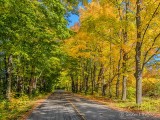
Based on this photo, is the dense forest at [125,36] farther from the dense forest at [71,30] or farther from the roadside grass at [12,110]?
the roadside grass at [12,110]

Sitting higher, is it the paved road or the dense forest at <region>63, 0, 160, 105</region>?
the dense forest at <region>63, 0, 160, 105</region>

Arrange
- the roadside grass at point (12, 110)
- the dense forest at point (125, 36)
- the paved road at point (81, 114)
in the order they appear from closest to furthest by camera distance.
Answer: the paved road at point (81, 114) < the roadside grass at point (12, 110) < the dense forest at point (125, 36)

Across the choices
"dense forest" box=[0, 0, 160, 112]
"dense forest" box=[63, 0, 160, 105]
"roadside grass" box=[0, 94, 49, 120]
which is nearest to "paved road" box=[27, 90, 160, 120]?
"roadside grass" box=[0, 94, 49, 120]

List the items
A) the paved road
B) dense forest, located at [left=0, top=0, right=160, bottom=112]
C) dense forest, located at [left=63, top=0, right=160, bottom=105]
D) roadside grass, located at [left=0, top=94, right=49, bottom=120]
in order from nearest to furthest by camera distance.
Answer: the paved road
roadside grass, located at [left=0, top=94, right=49, bottom=120]
dense forest, located at [left=0, top=0, right=160, bottom=112]
dense forest, located at [left=63, top=0, right=160, bottom=105]

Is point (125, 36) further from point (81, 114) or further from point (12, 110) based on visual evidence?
point (12, 110)

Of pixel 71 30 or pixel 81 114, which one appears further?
pixel 71 30

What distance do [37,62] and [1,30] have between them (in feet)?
42.9

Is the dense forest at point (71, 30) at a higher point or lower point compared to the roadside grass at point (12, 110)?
higher

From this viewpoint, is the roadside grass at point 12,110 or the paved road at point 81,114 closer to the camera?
the paved road at point 81,114

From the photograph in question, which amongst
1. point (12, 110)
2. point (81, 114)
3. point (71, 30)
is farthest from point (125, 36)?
point (12, 110)

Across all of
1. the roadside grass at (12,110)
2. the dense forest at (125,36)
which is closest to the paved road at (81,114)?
the roadside grass at (12,110)

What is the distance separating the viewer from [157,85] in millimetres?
38531

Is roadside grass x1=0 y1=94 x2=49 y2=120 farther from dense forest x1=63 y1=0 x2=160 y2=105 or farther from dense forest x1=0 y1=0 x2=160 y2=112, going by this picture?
dense forest x1=63 y1=0 x2=160 y2=105

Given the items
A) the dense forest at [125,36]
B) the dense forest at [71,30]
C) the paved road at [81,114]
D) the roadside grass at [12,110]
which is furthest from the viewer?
the dense forest at [125,36]
